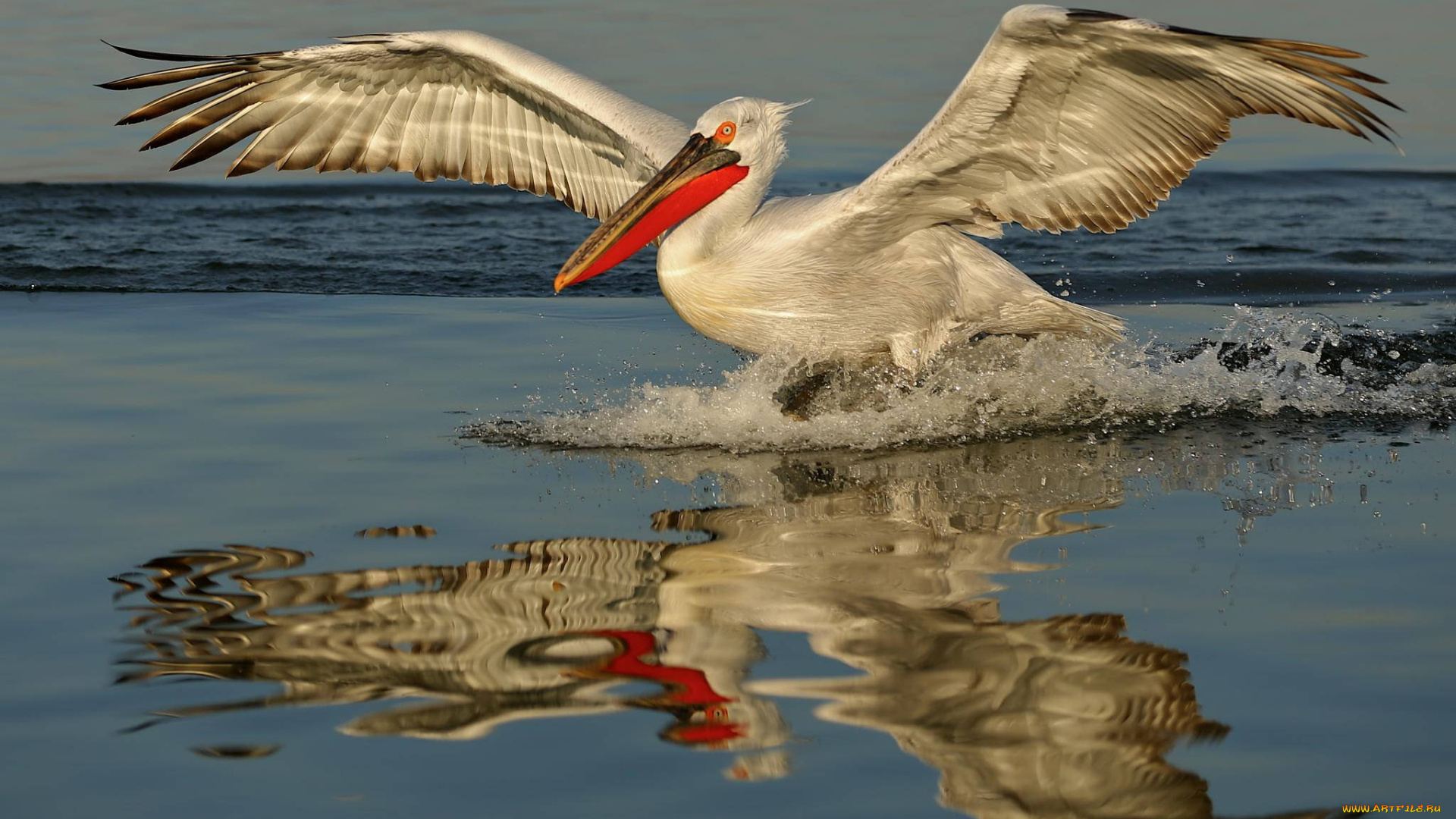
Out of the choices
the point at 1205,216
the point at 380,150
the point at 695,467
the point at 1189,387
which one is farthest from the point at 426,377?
the point at 1205,216

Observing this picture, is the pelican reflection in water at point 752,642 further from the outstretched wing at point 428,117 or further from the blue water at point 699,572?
the outstretched wing at point 428,117

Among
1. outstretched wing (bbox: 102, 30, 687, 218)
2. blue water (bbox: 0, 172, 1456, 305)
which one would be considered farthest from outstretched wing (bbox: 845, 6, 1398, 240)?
blue water (bbox: 0, 172, 1456, 305)

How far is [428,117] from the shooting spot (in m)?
7.04

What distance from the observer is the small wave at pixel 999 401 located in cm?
568

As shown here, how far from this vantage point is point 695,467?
5312 mm

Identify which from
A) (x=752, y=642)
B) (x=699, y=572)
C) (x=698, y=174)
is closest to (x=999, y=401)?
(x=698, y=174)

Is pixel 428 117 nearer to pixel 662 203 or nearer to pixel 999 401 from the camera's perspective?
pixel 662 203

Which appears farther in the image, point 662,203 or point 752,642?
point 662,203

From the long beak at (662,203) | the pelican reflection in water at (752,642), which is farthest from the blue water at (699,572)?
the long beak at (662,203)

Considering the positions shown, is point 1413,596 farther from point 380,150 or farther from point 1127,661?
point 380,150

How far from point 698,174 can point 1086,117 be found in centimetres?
134

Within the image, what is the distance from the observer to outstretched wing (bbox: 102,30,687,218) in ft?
20.9

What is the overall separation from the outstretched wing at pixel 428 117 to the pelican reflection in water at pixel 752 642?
7.77ft

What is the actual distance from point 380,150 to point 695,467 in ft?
8.54
